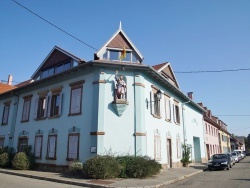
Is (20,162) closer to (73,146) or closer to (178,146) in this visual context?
(73,146)

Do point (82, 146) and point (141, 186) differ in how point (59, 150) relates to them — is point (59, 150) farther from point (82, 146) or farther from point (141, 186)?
point (141, 186)

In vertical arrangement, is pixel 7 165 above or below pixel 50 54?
below

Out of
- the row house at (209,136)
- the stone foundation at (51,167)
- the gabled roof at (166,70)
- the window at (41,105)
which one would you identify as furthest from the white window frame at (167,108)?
the row house at (209,136)

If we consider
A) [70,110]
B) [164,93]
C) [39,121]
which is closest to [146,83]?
[164,93]

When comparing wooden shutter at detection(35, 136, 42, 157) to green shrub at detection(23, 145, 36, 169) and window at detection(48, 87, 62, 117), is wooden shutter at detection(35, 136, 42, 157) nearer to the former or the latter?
green shrub at detection(23, 145, 36, 169)

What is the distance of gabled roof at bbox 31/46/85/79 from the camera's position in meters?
18.6

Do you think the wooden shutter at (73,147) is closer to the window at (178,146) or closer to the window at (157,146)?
the window at (157,146)

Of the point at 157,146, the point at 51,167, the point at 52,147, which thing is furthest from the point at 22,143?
the point at 157,146

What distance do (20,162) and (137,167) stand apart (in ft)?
29.8

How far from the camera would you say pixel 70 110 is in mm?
17000

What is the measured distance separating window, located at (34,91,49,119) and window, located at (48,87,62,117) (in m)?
0.64

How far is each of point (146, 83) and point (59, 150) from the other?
790 cm

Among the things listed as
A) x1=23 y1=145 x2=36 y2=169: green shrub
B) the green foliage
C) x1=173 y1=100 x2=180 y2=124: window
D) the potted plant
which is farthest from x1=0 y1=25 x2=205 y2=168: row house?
the green foliage

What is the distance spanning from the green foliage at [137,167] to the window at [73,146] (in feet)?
11.2
